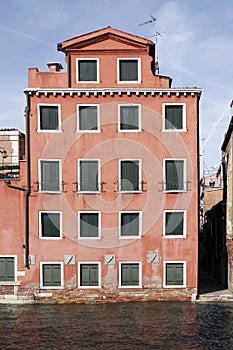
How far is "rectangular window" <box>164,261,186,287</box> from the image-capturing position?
1170 inches

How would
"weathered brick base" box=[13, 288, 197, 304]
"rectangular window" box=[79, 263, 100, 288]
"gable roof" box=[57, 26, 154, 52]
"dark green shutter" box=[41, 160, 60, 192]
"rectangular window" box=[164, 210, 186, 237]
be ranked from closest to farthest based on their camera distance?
1. "weathered brick base" box=[13, 288, 197, 304]
2. "rectangular window" box=[79, 263, 100, 288]
3. "gable roof" box=[57, 26, 154, 52]
4. "rectangular window" box=[164, 210, 186, 237]
5. "dark green shutter" box=[41, 160, 60, 192]

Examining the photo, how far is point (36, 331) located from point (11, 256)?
8.30m

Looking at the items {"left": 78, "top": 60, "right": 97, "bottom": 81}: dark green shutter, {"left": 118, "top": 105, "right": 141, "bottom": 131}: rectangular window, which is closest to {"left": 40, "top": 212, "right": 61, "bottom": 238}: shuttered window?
{"left": 118, "top": 105, "right": 141, "bottom": 131}: rectangular window

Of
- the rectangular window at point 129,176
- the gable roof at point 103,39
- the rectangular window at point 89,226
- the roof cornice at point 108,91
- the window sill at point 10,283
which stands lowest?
the window sill at point 10,283

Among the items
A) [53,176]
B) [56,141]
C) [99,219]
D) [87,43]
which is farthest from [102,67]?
[99,219]

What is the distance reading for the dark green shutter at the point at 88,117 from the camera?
3017 centimetres

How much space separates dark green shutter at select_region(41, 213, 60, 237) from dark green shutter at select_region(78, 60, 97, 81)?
9041mm

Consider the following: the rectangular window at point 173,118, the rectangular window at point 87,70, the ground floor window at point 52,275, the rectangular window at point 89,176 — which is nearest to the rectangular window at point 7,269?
the ground floor window at point 52,275

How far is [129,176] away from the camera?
98.8 feet

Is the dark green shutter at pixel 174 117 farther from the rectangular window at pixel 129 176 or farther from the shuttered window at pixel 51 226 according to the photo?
the shuttered window at pixel 51 226

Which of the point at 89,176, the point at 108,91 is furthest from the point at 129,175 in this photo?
the point at 108,91

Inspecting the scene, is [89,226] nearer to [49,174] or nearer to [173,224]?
[49,174]

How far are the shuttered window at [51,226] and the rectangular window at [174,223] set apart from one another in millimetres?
6947

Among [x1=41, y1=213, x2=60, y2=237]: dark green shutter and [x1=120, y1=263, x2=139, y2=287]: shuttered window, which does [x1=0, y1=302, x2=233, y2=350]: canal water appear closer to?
[x1=120, y1=263, x2=139, y2=287]: shuttered window
